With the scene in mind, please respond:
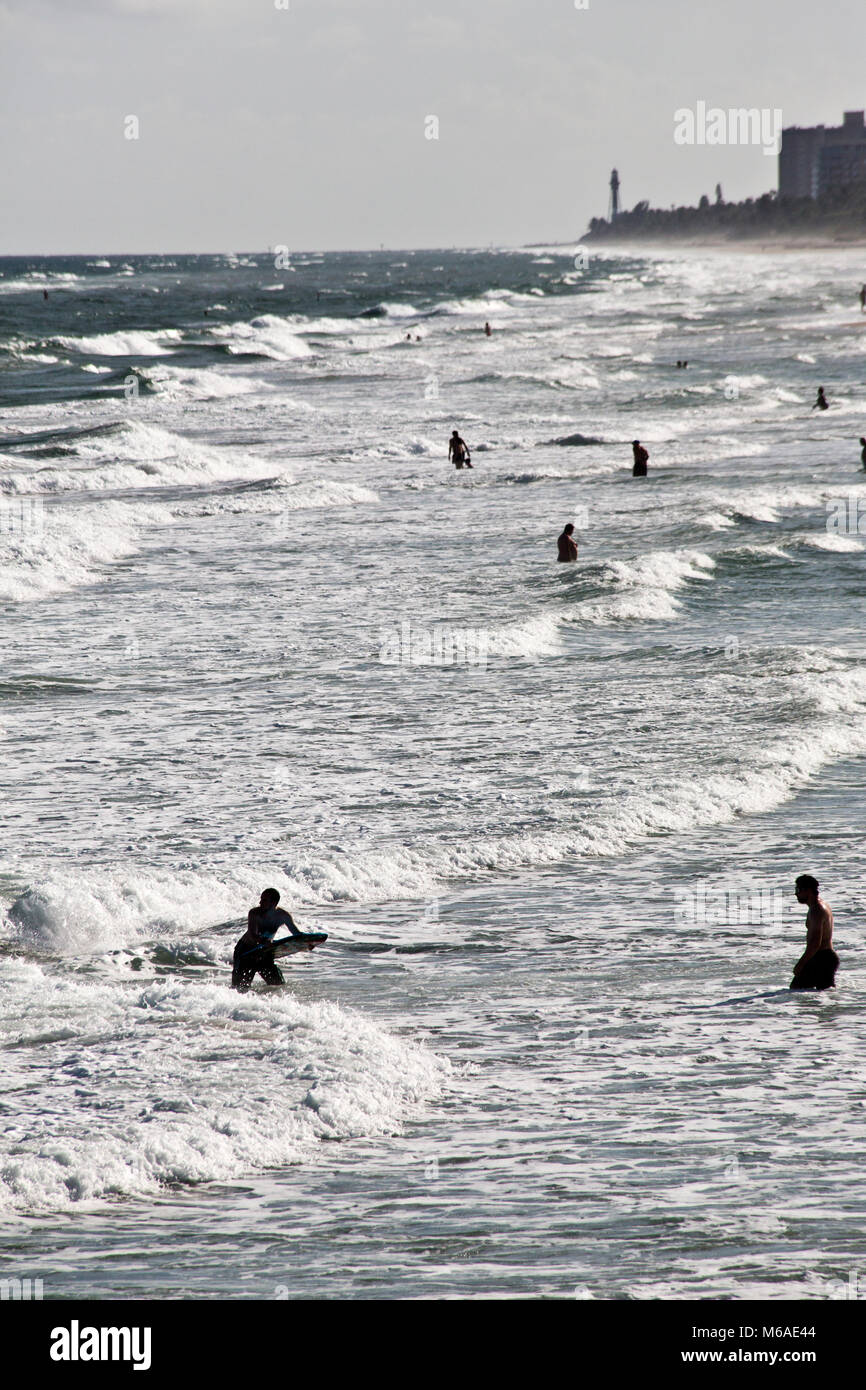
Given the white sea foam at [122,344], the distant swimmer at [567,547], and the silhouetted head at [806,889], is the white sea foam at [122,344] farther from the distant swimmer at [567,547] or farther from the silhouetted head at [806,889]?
the silhouetted head at [806,889]

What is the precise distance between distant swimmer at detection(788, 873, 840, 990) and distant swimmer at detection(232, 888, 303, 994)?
370cm

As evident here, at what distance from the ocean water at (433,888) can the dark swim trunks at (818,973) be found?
7.7 inches

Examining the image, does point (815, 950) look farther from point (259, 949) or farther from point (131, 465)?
point (131, 465)

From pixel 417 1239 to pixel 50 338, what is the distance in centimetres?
8427

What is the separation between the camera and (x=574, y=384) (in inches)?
2539

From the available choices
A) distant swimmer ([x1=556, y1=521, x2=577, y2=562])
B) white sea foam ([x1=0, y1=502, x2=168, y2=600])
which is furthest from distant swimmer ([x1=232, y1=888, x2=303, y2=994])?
distant swimmer ([x1=556, y1=521, x2=577, y2=562])

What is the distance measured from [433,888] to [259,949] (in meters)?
2.50

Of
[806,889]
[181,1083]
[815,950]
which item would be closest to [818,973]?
[815,950]

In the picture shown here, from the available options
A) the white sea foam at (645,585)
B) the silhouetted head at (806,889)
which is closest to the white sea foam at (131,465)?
the white sea foam at (645,585)

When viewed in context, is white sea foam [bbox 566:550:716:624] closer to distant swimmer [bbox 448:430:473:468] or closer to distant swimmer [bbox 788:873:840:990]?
distant swimmer [bbox 448:430:473:468]

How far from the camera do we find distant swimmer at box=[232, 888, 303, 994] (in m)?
11.1

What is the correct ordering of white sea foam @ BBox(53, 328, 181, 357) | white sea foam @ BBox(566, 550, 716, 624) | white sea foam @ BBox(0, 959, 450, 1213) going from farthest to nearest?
1. white sea foam @ BBox(53, 328, 181, 357)
2. white sea foam @ BBox(566, 550, 716, 624)
3. white sea foam @ BBox(0, 959, 450, 1213)

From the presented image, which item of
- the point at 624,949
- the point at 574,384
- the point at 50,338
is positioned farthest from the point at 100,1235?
the point at 50,338

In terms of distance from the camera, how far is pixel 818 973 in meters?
10.9
